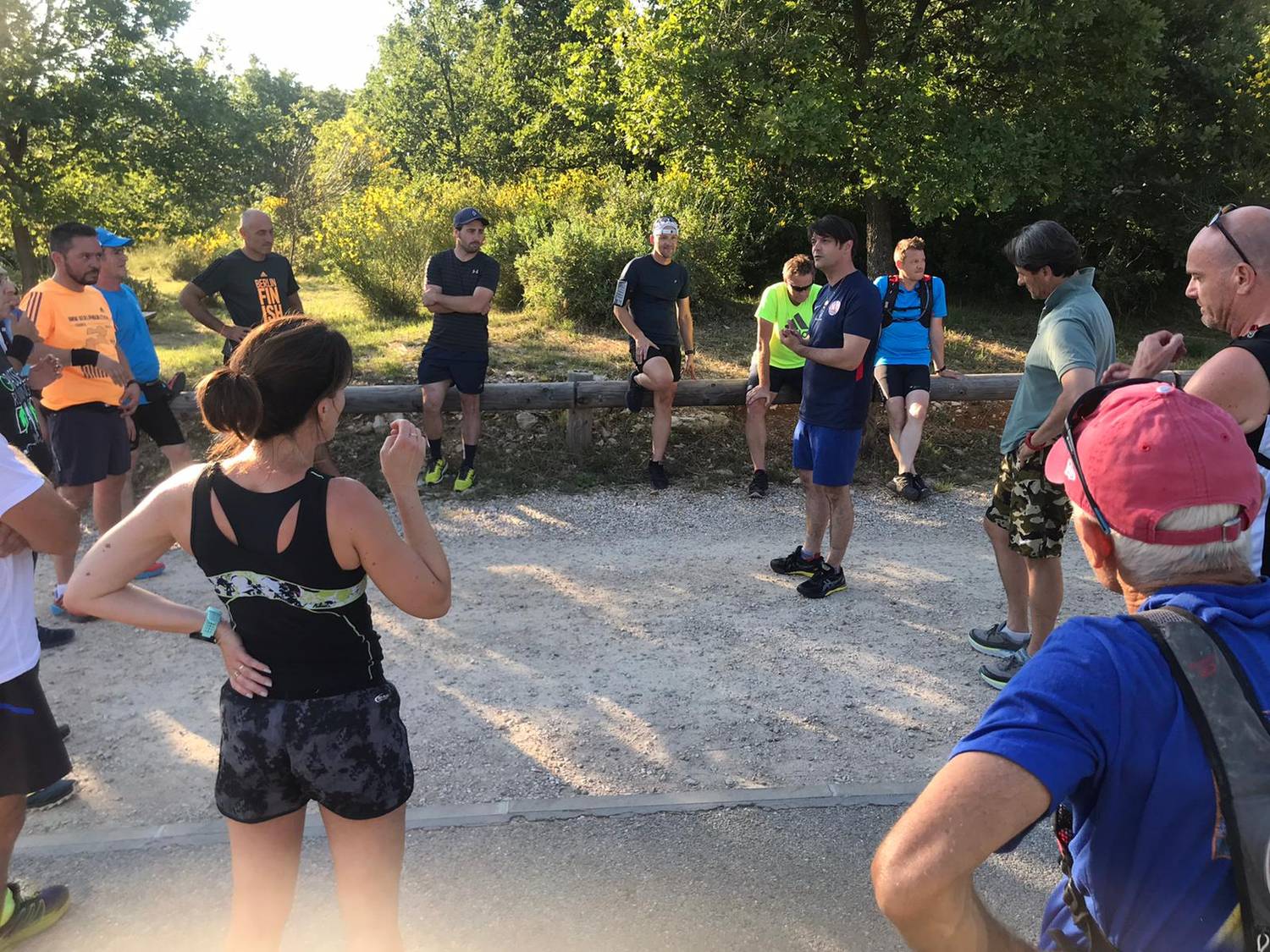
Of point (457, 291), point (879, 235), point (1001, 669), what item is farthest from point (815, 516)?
point (879, 235)

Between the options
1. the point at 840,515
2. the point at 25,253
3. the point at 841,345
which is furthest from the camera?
the point at 25,253

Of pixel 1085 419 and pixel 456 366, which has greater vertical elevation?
pixel 1085 419

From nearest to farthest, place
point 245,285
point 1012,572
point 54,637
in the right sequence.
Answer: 1. point 1012,572
2. point 54,637
3. point 245,285

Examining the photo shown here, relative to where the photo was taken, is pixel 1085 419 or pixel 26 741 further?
pixel 26 741

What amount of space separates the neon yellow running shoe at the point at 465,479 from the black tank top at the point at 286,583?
5.13 metres

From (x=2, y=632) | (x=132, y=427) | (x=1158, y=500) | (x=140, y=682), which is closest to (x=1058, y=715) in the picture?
(x=1158, y=500)

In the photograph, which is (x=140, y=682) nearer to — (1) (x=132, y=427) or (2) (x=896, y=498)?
(1) (x=132, y=427)

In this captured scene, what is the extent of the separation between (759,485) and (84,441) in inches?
186

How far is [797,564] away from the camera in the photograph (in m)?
5.87

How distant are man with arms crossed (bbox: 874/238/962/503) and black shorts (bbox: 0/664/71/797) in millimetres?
6146

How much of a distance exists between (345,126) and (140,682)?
2909 cm

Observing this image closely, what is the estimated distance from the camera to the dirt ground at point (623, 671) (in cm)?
383

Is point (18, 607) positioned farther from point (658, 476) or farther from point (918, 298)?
point (918, 298)

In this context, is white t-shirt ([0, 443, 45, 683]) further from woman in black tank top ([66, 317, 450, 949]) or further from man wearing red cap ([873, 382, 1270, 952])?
man wearing red cap ([873, 382, 1270, 952])
